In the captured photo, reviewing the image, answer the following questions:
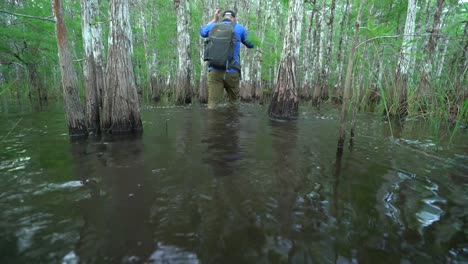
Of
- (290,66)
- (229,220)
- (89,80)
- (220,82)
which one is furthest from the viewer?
(290,66)

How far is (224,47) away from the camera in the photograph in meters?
4.62

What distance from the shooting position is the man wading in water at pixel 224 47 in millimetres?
4602

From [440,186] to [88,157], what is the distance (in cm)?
311

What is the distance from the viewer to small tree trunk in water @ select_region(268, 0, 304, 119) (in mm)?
5375

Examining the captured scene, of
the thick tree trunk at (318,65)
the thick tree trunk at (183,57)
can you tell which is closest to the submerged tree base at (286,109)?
the thick tree trunk at (318,65)

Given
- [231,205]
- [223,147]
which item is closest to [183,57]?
[223,147]

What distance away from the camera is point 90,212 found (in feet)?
4.52

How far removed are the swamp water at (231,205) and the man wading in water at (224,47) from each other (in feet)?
8.35

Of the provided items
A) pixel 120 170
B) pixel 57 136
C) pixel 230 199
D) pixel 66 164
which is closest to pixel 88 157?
pixel 66 164

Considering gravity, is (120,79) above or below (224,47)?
below

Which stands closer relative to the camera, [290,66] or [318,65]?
[290,66]

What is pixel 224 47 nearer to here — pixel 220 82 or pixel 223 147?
pixel 220 82

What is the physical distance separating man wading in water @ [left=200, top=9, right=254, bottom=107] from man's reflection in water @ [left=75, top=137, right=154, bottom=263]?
3.08m

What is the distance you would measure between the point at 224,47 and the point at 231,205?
12.4ft
